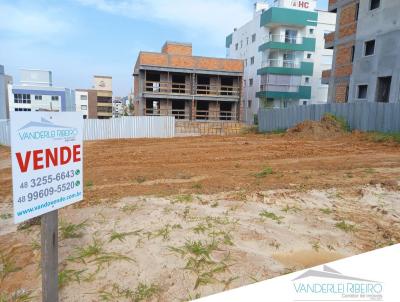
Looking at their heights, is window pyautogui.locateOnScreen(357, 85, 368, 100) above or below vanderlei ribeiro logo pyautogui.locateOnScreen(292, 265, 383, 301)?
above

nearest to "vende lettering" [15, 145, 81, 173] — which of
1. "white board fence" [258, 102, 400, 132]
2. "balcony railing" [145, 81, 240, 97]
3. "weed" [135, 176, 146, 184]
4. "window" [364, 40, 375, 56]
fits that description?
"weed" [135, 176, 146, 184]

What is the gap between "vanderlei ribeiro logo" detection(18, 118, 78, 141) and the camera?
6.07 ft

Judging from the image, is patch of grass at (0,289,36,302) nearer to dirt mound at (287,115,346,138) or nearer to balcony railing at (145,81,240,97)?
dirt mound at (287,115,346,138)

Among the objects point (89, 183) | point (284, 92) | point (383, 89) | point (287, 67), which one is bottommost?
point (89, 183)

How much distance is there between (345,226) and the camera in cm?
428

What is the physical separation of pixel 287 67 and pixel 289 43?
3040mm

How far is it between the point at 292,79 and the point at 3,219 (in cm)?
3769

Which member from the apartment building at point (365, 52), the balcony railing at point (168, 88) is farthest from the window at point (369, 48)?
the balcony railing at point (168, 88)

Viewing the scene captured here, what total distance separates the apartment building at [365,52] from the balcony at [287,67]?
464 inches

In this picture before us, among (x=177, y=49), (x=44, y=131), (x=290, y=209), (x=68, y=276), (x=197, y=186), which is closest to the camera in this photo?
(x=44, y=131)

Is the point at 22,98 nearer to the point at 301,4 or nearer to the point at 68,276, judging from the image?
the point at 301,4

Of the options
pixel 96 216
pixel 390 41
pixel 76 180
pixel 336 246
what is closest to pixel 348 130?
pixel 390 41

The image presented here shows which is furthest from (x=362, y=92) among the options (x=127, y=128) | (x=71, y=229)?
(x=71, y=229)

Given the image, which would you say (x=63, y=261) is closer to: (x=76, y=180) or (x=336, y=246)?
(x=76, y=180)
